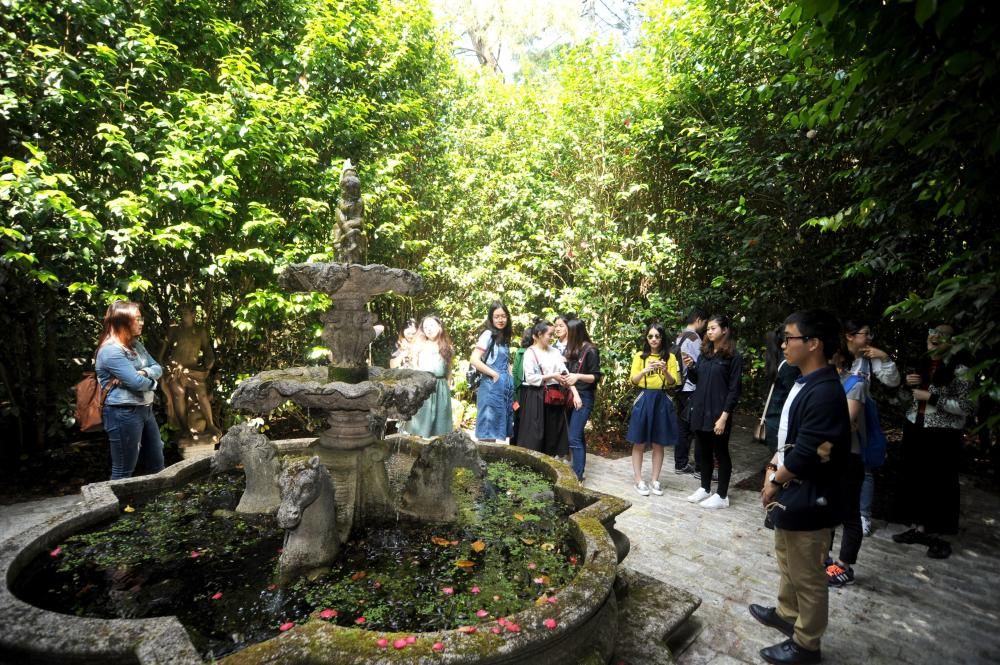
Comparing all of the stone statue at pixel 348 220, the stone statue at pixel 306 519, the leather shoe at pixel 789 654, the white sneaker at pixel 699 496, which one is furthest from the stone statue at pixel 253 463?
the white sneaker at pixel 699 496

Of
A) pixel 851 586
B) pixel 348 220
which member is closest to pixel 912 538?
pixel 851 586

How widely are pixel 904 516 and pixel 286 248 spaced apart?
8.10 metres

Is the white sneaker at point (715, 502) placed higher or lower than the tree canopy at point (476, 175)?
lower

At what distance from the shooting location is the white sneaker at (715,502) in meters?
5.56

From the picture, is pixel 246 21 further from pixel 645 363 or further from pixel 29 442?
pixel 645 363

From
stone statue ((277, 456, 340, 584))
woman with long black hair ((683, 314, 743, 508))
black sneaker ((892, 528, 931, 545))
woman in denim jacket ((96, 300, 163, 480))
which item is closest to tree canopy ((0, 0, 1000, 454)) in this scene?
woman in denim jacket ((96, 300, 163, 480))

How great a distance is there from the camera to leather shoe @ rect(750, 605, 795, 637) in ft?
10.8

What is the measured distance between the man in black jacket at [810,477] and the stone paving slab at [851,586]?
39 centimetres

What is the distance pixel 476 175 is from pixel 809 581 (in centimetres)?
913

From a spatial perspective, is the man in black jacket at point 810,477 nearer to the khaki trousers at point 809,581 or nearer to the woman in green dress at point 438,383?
the khaki trousers at point 809,581

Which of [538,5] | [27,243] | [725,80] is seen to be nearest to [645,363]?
[725,80]

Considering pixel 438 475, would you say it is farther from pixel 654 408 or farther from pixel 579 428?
pixel 654 408

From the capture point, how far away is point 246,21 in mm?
7645

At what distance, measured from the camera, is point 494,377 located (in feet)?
19.8
